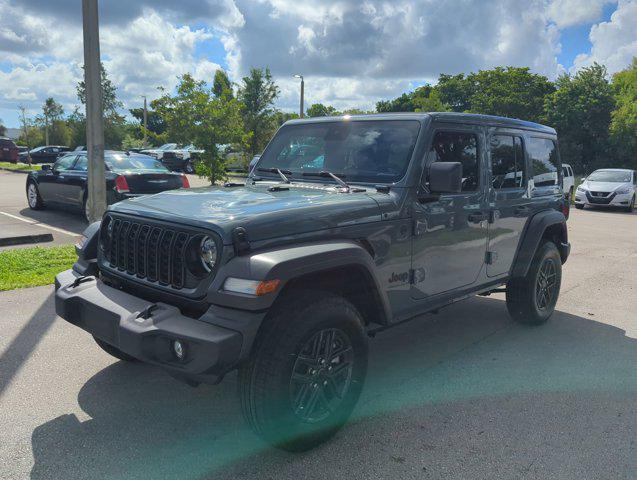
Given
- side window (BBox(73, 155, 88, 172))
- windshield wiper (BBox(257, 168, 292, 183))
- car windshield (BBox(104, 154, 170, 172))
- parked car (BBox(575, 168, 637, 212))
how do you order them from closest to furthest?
windshield wiper (BBox(257, 168, 292, 183))
car windshield (BBox(104, 154, 170, 172))
side window (BBox(73, 155, 88, 172))
parked car (BBox(575, 168, 637, 212))

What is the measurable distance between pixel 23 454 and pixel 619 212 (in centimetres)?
1887

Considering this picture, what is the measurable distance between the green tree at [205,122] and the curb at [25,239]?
6.93 m

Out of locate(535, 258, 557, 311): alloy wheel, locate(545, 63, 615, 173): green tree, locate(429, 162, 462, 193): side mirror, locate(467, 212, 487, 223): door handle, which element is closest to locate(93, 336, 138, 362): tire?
locate(429, 162, 462, 193): side mirror

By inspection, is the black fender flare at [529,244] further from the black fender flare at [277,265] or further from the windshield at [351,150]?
the black fender flare at [277,265]

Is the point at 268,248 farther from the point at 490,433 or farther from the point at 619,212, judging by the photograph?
the point at 619,212

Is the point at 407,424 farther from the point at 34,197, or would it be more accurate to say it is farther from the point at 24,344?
the point at 34,197

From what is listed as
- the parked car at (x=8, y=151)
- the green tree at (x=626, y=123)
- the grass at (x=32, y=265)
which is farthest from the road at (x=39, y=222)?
the green tree at (x=626, y=123)

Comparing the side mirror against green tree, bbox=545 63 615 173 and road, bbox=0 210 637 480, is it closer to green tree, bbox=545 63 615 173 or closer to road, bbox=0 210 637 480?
road, bbox=0 210 637 480

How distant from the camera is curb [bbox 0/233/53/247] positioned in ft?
27.1

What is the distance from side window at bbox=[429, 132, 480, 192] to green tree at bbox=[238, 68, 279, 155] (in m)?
23.2

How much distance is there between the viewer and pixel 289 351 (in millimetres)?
2742

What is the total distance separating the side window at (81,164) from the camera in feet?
36.4

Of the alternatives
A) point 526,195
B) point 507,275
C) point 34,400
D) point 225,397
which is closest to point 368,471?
point 225,397

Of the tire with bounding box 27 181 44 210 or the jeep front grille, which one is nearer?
the jeep front grille
